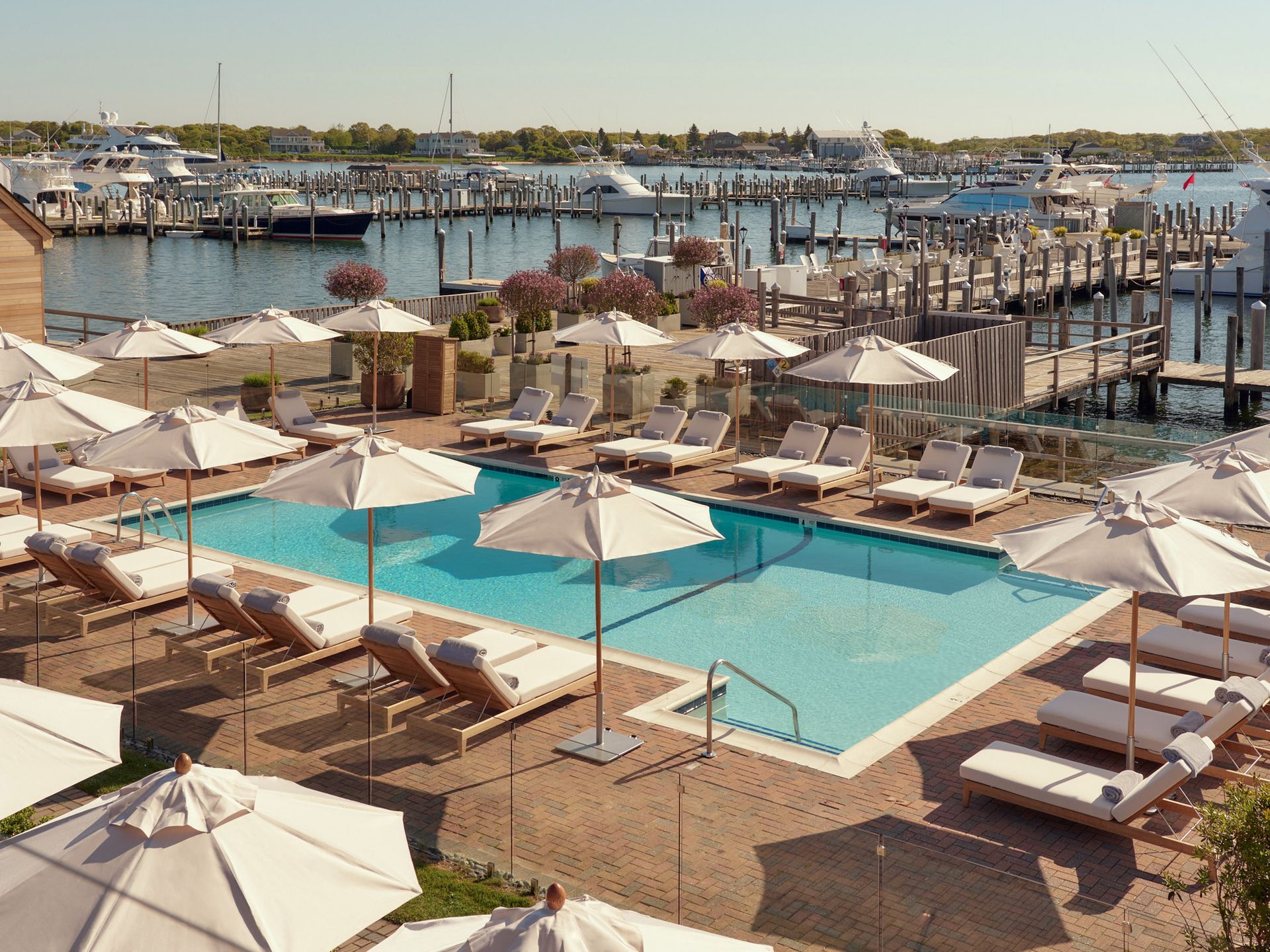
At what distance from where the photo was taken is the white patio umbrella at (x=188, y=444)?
11.9 m

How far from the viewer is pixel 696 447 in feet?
64.2

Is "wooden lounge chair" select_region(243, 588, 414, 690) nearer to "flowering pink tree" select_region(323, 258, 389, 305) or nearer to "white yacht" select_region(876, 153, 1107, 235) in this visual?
"flowering pink tree" select_region(323, 258, 389, 305)

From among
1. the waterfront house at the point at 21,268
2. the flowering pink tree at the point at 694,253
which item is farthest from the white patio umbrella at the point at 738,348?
the flowering pink tree at the point at 694,253

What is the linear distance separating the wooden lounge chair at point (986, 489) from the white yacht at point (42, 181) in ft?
276

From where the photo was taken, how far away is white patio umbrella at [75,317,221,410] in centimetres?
1838

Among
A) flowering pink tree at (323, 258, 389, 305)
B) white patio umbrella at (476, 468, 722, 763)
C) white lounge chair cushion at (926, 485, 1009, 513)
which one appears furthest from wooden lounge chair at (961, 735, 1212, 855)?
flowering pink tree at (323, 258, 389, 305)

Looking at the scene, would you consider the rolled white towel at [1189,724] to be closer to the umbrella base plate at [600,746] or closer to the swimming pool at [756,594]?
the swimming pool at [756,594]

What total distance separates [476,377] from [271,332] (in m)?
4.67

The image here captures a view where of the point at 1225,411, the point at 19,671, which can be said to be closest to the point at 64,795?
the point at 19,671

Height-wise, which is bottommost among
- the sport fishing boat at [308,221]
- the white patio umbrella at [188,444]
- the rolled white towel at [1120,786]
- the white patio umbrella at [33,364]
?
the rolled white towel at [1120,786]

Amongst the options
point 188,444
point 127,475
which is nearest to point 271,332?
point 127,475

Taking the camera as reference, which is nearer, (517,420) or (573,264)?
(517,420)

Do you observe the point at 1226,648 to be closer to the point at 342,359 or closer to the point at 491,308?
the point at 342,359

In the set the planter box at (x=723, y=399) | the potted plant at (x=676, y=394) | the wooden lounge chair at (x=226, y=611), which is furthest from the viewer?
the potted plant at (x=676, y=394)
